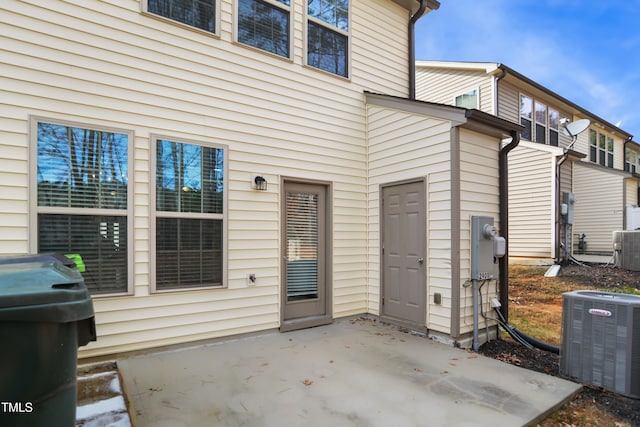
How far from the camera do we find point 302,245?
487 centimetres

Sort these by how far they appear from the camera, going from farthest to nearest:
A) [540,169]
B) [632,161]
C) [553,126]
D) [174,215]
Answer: [632,161], [553,126], [540,169], [174,215]

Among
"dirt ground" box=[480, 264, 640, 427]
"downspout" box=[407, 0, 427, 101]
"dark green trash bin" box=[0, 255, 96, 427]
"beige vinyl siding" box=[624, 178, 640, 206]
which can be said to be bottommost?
"dirt ground" box=[480, 264, 640, 427]

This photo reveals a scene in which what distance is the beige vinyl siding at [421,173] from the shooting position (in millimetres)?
4211

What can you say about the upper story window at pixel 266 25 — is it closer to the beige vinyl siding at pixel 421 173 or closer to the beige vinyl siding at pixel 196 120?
the beige vinyl siding at pixel 196 120

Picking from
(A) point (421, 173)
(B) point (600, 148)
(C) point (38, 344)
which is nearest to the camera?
(C) point (38, 344)

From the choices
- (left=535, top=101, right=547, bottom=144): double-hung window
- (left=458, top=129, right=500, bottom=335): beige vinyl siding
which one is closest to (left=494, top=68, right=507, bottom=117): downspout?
(left=535, top=101, right=547, bottom=144): double-hung window

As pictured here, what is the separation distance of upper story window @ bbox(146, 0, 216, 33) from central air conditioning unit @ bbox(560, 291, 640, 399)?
493 centimetres

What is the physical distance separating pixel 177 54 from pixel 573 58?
43749 mm

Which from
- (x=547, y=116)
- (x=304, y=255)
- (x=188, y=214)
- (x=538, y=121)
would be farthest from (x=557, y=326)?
(x=547, y=116)

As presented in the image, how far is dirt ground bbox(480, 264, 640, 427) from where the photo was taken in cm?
270

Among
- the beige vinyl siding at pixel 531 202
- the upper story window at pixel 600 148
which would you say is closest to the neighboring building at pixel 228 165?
the beige vinyl siding at pixel 531 202

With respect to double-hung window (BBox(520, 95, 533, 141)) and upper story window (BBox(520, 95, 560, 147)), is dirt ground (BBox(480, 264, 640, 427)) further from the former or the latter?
upper story window (BBox(520, 95, 560, 147))

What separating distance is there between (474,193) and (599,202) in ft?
39.6

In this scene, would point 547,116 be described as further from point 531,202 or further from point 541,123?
point 531,202
